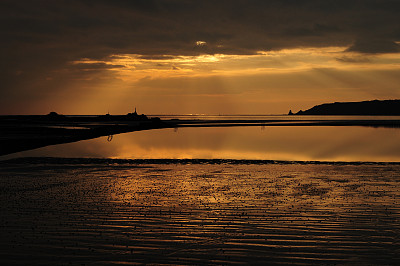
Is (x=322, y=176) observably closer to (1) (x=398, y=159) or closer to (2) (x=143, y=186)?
(2) (x=143, y=186)

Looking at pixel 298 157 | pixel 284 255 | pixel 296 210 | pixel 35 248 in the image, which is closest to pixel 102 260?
pixel 35 248

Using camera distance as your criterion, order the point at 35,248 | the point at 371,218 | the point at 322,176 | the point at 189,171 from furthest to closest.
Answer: the point at 189,171 → the point at 322,176 → the point at 371,218 → the point at 35,248

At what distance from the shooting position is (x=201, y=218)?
17609 mm

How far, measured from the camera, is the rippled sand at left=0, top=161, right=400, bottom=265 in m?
13.1

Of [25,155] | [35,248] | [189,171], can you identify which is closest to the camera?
[35,248]

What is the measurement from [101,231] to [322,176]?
18.5 m

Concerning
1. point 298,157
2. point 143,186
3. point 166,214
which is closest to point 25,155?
point 143,186

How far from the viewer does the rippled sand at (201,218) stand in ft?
43.1

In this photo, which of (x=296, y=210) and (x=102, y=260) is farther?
(x=296, y=210)

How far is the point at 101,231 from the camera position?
1568 cm

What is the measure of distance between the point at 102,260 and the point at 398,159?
122ft

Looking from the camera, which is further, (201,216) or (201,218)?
(201,216)

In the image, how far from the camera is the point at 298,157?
45969mm

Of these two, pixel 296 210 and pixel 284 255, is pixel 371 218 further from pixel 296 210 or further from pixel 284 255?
pixel 284 255
